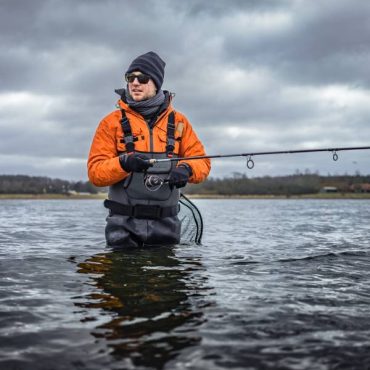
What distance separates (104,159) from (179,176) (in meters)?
1.18

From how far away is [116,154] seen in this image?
736cm

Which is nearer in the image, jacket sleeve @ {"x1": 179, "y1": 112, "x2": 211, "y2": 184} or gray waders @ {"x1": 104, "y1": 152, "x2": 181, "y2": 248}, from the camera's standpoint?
gray waders @ {"x1": 104, "y1": 152, "x2": 181, "y2": 248}

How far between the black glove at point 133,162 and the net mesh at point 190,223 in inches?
88.7

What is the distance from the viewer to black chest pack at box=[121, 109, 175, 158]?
7.12 meters

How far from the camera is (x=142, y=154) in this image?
7.06 metres

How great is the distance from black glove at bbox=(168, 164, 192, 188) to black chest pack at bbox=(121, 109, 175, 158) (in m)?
0.34

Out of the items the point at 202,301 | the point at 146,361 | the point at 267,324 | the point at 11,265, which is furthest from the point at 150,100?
the point at 146,361

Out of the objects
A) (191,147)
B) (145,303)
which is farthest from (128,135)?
(145,303)

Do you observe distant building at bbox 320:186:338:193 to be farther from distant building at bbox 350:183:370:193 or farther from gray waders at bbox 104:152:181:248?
gray waders at bbox 104:152:181:248

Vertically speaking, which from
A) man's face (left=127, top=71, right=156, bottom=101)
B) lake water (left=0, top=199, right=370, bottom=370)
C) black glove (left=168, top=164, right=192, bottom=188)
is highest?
man's face (left=127, top=71, right=156, bottom=101)

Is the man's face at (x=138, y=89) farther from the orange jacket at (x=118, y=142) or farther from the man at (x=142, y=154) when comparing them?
the orange jacket at (x=118, y=142)

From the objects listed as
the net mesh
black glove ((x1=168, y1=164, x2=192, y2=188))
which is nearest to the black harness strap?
black glove ((x1=168, y1=164, x2=192, y2=188))

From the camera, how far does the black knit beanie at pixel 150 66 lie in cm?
730

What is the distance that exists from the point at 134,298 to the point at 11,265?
10.4 ft
